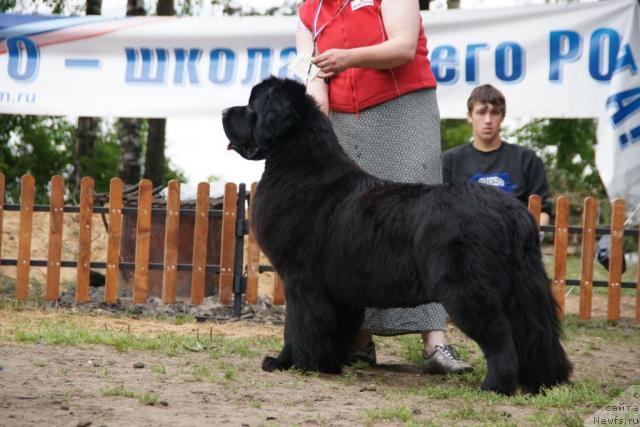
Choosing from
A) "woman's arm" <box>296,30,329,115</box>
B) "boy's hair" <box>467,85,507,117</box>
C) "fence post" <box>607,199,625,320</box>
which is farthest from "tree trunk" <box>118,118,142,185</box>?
"woman's arm" <box>296,30,329,115</box>

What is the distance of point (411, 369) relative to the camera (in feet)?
17.1

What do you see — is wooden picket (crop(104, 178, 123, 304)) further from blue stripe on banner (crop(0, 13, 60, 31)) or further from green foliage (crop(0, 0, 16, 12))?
green foliage (crop(0, 0, 16, 12))

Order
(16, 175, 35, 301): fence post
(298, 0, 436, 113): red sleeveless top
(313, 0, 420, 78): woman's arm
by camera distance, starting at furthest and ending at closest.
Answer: (16, 175, 35, 301): fence post, (298, 0, 436, 113): red sleeveless top, (313, 0, 420, 78): woman's arm

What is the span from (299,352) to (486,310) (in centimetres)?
104

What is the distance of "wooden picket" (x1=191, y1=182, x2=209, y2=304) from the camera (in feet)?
25.4

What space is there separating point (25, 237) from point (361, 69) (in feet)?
13.8

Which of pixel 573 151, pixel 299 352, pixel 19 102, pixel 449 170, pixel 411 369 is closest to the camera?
pixel 299 352

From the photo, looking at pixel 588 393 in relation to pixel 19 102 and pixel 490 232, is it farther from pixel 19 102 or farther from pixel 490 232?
pixel 19 102

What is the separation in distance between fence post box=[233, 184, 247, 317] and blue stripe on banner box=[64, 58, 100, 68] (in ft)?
8.07

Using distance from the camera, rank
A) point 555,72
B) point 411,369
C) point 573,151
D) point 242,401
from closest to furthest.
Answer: point 242,401 < point 411,369 < point 555,72 < point 573,151

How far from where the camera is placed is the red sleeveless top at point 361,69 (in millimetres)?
4887

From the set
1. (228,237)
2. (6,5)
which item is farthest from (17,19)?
(6,5)

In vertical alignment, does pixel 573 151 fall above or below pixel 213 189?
above

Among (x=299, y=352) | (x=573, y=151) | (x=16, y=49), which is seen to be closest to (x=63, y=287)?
(x=16, y=49)
